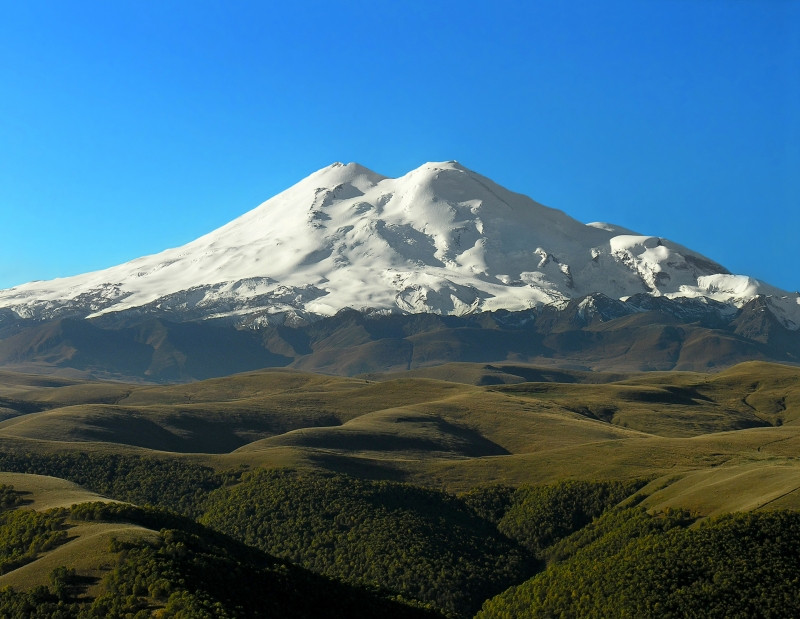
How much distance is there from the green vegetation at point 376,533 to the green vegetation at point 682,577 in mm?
8063

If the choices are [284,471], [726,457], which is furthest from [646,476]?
[284,471]

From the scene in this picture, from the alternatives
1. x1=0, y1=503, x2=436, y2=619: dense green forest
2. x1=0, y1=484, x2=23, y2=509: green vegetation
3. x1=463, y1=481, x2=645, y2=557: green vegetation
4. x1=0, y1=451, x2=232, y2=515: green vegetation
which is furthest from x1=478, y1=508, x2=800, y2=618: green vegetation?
x1=0, y1=451, x2=232, y2=515: green vegetation

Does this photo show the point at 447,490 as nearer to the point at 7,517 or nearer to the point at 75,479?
the point at 75,479

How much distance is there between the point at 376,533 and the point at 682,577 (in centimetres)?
4354

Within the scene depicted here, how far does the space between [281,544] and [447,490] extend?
3260 centimetres

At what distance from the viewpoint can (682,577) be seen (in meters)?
102

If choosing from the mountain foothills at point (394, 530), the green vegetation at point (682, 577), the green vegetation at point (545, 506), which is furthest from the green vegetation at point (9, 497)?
the green vegetation at point (545, 506)

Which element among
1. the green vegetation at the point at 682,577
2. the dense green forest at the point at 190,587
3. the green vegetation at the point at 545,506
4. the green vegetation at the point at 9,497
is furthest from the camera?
the green vegetation at the point at 545,506

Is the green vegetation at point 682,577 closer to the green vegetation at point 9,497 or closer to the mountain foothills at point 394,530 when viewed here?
the mountain foothills at point 394,530

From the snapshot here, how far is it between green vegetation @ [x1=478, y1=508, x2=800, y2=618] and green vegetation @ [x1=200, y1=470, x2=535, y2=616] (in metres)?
8.06

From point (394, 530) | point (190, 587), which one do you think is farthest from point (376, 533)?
point (190, 587)

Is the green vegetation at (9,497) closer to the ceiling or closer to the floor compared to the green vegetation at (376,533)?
closer to the ceiling

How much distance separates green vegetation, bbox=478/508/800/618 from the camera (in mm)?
97438

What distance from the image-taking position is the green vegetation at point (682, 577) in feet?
320
